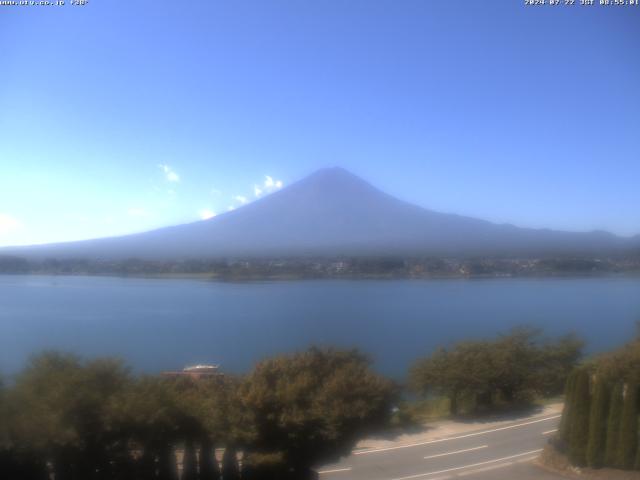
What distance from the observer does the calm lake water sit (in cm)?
1289

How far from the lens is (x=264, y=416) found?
466 cm

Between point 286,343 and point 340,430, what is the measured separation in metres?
9.03

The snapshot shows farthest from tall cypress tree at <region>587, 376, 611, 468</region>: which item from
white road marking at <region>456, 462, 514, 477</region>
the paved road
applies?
white road marking at <region>456, 462, 514, 477</region>

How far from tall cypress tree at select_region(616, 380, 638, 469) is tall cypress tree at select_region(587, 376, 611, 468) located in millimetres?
159

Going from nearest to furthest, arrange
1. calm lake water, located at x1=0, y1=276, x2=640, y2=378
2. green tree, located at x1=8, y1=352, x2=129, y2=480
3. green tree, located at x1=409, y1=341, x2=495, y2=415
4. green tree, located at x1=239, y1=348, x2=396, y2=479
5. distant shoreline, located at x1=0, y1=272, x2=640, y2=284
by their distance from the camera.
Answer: green tree, located at x1=8, y1=352, x2=129, y2=480 → green tree, located at x1=239, y1=348, x2=396, y2=479 → green tree, located at x1=409, y1=341, x2=495, y2=415 → calm lake water, located at x1=0, y1=276, x2=640, y2=378 → distant shoreline, located at x1=0, y1=272, x2=640, y2=284

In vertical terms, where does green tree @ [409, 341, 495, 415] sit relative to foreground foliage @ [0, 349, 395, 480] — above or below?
below

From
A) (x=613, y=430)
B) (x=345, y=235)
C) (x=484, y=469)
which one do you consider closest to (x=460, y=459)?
(x=484, y=469)

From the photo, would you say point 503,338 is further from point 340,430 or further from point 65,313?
point 65,313

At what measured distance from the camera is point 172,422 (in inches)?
161

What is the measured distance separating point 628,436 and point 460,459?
6.02 ft

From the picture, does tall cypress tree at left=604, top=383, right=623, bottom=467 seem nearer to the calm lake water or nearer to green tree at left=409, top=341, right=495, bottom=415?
green tree at left=409, top=341, right=495, bottom=415

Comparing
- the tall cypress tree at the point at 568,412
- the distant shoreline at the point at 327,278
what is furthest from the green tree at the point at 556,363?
the distant shoreline at the point at 327,278

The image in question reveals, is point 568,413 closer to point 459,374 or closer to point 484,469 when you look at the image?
point 484,469

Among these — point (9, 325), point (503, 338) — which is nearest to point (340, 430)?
point (503, 338)
